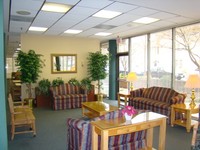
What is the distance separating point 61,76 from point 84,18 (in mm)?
3655

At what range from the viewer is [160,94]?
569cm

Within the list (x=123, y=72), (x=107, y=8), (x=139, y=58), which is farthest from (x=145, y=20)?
(x=123, y=72)

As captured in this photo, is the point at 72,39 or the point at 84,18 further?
the point at 72,39

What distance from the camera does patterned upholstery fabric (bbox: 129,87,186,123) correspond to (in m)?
4.94

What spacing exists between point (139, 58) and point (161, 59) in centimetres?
109

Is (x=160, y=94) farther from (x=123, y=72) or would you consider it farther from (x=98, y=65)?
(x=98, y=65)

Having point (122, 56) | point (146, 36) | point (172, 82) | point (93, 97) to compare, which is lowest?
point (93, 97)

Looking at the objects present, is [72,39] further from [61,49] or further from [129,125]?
[129,125]

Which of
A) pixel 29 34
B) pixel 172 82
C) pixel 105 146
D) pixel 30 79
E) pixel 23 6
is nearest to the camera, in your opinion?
pixel 105 146

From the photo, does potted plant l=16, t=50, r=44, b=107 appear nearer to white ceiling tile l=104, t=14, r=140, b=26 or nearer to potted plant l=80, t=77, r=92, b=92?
potted plant l=80, t=77, r=92, b=92

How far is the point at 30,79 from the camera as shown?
262 inches

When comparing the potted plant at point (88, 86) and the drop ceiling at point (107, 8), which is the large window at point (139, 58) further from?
the potted plant at point (88, 86)

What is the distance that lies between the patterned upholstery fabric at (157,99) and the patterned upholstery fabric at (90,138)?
2243 millimetres

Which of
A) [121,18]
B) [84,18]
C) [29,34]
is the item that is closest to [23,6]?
[84,18]
